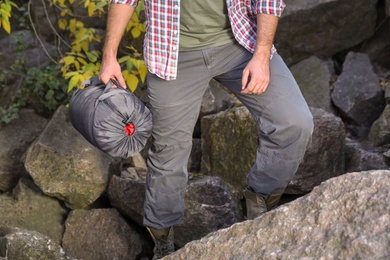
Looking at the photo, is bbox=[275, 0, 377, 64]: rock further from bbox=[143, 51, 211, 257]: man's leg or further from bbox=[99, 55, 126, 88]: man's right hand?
bbox=[99, 55, 126, 88]: man's right hand

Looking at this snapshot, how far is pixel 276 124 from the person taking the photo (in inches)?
128

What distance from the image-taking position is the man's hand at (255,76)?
10.4 feet

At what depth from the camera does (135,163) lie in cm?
489

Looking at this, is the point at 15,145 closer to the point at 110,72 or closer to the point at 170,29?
the point at 110,72

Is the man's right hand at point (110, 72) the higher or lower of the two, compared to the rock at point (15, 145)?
higher

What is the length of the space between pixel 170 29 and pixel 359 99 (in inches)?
95.6

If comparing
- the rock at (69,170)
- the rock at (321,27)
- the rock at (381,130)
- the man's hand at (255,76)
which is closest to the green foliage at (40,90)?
the rock at (69,170)

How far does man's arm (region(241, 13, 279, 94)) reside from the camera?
3.18 m

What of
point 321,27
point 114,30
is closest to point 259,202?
point 114,30

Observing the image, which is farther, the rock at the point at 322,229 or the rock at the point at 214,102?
the rock at the point at 214,102

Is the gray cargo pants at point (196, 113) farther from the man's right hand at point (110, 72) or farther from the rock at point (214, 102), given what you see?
the rock at point (214, 102)

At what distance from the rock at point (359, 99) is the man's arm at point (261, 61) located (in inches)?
89.5

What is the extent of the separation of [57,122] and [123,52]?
773 mm

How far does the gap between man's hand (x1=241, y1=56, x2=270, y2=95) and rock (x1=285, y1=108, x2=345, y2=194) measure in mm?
1274
